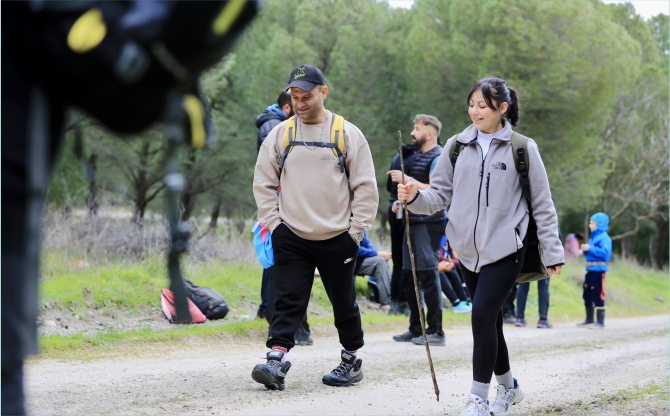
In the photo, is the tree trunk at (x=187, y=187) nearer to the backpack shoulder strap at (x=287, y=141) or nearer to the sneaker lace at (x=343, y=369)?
the backpack shoulder strap at (x=287, y=141)

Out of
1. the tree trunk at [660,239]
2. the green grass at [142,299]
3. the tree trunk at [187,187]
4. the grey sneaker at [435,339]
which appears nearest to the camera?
the tree trunk at [187,187]

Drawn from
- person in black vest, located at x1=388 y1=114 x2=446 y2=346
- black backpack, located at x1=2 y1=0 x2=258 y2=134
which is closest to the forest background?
person in black vest, located at x1=388 y1=114 x2=446 y2=346

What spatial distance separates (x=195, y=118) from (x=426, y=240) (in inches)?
267

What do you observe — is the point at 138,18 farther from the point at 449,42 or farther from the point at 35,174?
the point at 449,42

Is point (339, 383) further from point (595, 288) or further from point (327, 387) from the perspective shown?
point (595, 288)

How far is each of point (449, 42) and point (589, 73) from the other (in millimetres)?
4536

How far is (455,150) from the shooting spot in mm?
5168

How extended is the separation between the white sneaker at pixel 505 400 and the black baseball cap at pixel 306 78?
2.38 meters

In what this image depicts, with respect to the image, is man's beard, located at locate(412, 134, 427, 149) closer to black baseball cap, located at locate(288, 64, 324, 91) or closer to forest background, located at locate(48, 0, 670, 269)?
black baseball cap, located at locate(288, 64, 324, 91)

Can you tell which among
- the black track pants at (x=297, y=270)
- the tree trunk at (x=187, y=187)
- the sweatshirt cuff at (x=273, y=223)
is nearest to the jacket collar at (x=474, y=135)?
the black track pants at (x=297, y=270)

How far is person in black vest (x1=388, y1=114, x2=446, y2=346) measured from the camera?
8312 millimetres

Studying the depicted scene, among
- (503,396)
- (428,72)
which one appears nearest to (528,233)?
(503,396)

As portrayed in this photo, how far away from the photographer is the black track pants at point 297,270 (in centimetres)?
550

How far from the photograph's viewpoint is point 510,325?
12547mm
